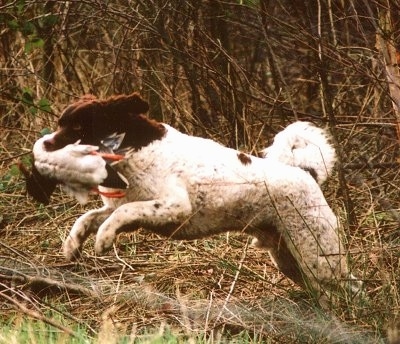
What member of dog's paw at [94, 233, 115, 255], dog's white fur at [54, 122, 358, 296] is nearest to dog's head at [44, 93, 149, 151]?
dog's white fur at [54, 122, 358, 296]

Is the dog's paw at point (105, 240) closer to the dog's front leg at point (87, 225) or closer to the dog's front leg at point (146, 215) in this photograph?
the dog's front leg at point (146, 215)

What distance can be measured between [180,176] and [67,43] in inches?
176

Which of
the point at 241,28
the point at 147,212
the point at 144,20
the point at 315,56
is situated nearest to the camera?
the point at 147,212

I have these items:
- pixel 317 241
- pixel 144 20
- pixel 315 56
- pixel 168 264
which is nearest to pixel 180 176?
pixel 317 241

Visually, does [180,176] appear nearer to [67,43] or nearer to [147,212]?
[147,212]

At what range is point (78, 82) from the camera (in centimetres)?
962

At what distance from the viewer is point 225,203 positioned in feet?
17.3

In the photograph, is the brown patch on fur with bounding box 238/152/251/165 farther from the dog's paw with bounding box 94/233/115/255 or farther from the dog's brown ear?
the dog's paw with bounding box 94/233/115/255

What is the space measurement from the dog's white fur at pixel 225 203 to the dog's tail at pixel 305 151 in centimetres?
2

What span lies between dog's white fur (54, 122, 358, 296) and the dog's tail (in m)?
0.02

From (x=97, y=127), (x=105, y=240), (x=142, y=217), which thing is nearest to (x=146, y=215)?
(x=142, y=217)

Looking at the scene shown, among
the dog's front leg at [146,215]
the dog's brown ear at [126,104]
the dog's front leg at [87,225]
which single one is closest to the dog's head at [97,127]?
the dog's brown ear at [126,104]

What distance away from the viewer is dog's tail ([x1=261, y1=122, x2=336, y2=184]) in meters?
5.65

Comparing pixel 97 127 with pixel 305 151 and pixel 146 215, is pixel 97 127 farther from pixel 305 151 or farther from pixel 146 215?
pixel 305 151
